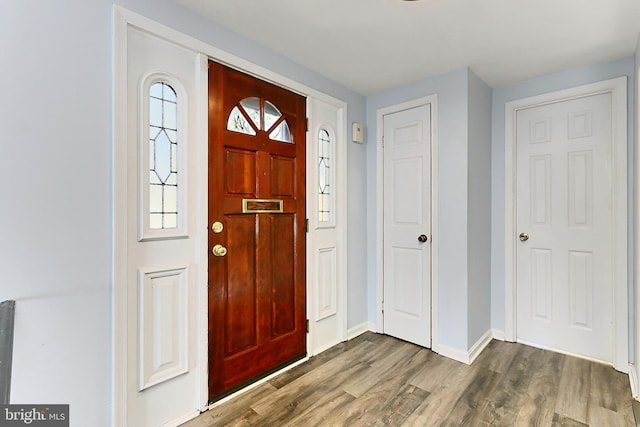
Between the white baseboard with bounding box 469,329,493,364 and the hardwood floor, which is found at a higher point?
Answer: the white baseboard with bounding box 469,329,493,364

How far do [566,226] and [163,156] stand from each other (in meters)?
3.16

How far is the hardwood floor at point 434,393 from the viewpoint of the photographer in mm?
1830

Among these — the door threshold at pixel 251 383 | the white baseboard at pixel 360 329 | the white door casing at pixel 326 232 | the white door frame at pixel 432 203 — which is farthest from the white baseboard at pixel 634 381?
the door threshold at pixel 251 383

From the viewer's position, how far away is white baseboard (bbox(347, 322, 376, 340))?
2.98 meters

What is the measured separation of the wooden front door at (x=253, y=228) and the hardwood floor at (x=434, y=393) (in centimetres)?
25

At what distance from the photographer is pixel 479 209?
275cm

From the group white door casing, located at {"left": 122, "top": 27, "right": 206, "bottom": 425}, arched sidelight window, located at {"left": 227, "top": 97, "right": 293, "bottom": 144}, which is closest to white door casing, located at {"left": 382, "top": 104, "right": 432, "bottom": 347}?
arched sidelight window, located at {"left": 227, "top": 97, "right": 293, "bottom": 144}

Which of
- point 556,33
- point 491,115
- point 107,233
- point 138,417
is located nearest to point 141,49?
point 107,233

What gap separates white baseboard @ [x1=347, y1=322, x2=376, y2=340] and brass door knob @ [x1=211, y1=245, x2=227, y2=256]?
1599 millimetres

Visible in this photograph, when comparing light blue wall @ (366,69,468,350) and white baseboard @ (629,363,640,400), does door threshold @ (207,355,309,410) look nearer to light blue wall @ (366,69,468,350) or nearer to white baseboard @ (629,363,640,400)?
light blue wall @ (366,69,468,350)

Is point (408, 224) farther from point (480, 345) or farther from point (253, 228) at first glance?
point (253, 228)

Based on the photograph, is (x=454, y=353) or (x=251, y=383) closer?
(x=251, y=383)

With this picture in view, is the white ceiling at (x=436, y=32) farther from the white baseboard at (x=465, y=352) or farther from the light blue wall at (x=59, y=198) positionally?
the white baseboard at (x=465, y=352)

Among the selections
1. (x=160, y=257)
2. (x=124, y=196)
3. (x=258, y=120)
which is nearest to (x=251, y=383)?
(x=160, y=257)
